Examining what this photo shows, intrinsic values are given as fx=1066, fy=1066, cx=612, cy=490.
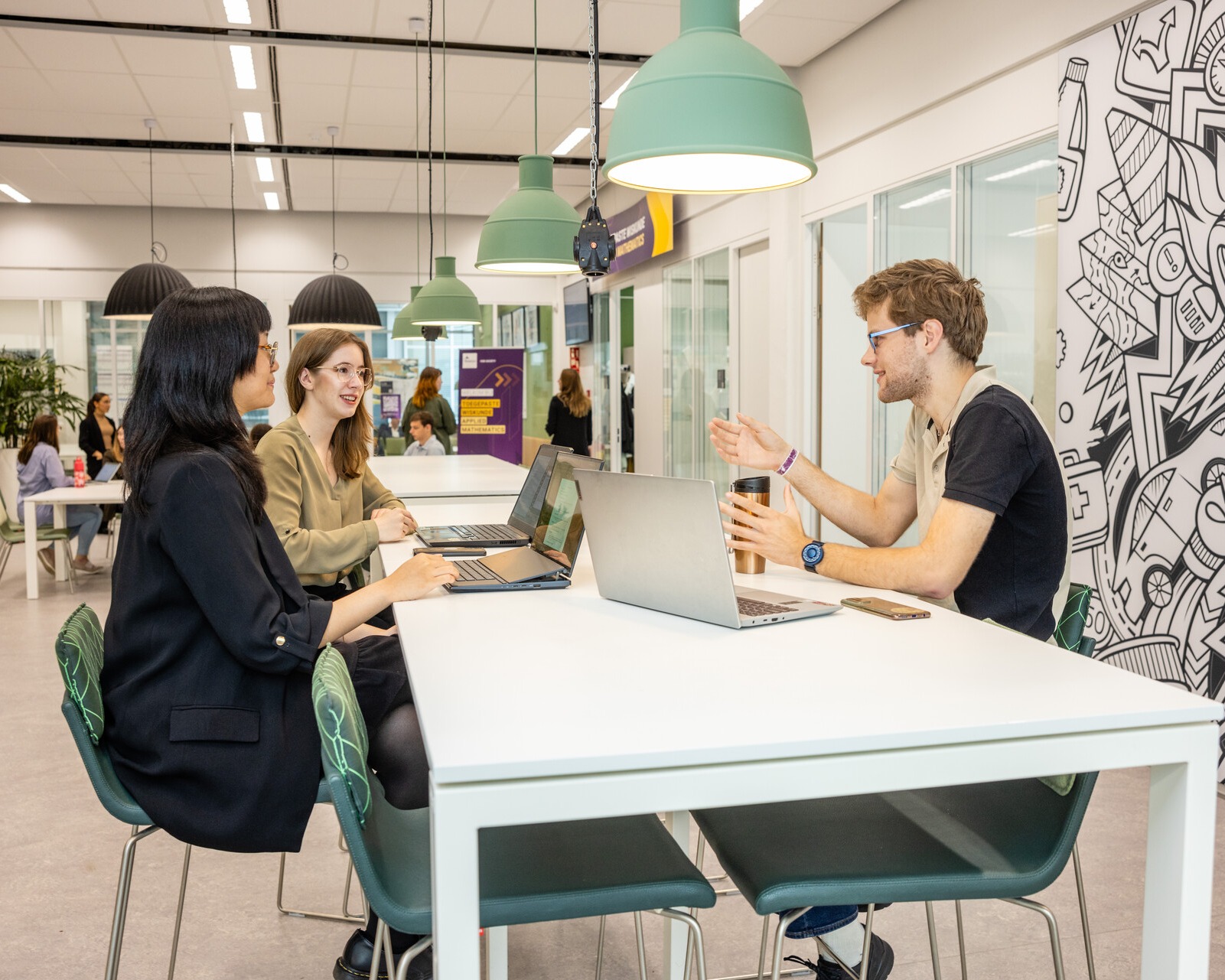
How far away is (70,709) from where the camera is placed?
164 cm

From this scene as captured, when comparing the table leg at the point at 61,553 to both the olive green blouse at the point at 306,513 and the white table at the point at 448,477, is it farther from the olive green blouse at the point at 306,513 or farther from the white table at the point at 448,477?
the olive green blouse at the point at 306,513

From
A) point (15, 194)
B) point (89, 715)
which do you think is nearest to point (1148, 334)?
point (89, 715)

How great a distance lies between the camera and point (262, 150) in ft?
29.5

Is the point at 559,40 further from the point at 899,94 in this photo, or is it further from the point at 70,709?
the point at 70,709

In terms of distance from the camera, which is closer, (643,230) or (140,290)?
(140,290)

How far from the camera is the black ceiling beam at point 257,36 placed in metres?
5.88

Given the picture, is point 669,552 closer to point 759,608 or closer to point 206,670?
point 759,608

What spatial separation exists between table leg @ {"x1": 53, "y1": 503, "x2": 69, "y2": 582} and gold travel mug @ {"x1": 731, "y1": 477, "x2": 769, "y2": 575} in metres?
6.12

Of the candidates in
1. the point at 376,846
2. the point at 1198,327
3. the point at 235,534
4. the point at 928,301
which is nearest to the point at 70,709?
the point at 235,534

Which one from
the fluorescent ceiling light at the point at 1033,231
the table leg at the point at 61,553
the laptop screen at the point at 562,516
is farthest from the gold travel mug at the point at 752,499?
the table leg at the point at 61,553

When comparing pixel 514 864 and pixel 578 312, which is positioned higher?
pixel 578 312

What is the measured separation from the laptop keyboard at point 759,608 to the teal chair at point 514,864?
1.37 ft

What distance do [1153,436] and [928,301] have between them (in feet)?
5.81

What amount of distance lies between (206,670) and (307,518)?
1.20m
